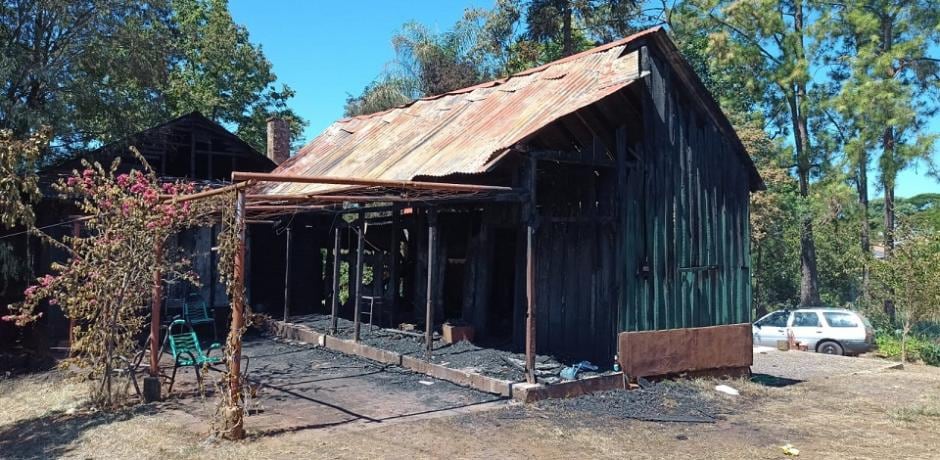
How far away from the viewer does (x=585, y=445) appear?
7.31 metres

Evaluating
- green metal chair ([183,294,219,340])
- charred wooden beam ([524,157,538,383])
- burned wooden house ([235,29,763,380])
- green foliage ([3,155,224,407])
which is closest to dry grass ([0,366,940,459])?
green foliage ([3,155,224,407])

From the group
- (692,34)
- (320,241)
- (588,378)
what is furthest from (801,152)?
(588,378)

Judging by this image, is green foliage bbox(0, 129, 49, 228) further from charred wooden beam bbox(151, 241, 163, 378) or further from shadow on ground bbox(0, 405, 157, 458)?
shadow on ground bbox(0, 405, 157, 458)

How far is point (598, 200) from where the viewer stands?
10820mm

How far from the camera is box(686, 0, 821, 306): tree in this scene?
84.3 ft

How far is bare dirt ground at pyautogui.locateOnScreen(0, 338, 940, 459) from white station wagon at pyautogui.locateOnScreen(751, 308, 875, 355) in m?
7.17

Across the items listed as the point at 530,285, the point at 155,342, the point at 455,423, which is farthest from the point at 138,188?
the point at 530,285

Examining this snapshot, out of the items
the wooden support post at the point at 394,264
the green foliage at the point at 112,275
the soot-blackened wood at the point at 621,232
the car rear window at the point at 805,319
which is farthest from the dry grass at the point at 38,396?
the car rear window at the point at 805,319

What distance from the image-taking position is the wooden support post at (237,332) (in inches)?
273

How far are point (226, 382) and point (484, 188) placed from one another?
12.8 feet

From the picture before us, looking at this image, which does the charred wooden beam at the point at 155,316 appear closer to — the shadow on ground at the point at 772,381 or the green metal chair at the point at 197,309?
the green metal chair at the point at 197,309

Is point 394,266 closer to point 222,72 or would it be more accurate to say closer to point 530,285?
point 530,285

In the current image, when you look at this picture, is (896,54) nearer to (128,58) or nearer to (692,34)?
(692,34)

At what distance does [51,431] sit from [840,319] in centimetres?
1757
